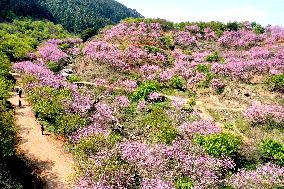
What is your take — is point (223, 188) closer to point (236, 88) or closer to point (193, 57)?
point (236, 88)

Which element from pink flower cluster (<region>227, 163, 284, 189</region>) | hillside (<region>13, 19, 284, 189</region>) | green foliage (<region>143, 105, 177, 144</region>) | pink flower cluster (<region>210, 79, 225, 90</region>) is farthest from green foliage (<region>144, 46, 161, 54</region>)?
pink flower cluster (<region>227, 163, 284, 189</region>)

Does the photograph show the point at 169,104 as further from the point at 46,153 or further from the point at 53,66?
the point at 53,66

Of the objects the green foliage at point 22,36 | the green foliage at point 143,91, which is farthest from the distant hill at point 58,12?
the green foliage at point 143,91

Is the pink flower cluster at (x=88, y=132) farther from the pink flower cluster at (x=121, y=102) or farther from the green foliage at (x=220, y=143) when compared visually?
the green foliage at (x=220, y=143)

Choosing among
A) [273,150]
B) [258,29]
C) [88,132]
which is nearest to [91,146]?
[88,132]

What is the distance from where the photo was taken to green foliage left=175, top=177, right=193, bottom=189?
25.6 m

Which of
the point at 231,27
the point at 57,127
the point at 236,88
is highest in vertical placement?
the point at 231,27

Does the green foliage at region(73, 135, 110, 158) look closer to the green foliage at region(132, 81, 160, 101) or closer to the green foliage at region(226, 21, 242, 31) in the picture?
the green foliage at region(132, 81, 160, 101)

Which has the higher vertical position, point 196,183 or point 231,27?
point 231,27

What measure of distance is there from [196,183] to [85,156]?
8403 mm

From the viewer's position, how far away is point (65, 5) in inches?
6481

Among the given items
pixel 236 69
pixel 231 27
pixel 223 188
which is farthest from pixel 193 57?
pixel 223 188

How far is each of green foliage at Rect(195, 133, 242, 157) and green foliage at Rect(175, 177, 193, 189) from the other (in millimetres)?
4225

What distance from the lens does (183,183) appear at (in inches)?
1018
